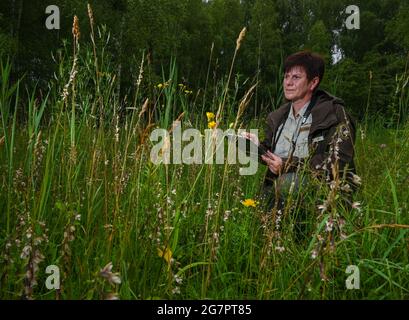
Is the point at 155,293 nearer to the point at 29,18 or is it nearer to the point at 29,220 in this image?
the point at 29,220

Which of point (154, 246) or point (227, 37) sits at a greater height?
point (227, 37)

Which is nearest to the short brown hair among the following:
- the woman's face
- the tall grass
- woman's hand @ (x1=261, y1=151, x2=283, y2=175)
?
the woman's face

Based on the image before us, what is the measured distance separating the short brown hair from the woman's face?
1.0 inches

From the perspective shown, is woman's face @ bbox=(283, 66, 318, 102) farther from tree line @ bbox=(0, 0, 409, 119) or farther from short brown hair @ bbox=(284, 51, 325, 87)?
tree line @ bbox=(0, 0, 409, 119)

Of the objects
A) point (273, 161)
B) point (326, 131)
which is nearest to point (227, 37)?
point (326, 131)

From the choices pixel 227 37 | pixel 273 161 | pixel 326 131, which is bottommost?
pixel 273 161

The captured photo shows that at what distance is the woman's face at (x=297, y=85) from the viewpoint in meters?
2.87

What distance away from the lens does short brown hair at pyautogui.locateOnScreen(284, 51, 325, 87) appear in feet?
9.48

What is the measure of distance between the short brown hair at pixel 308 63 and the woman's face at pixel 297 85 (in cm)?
3

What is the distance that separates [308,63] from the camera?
2898 mm

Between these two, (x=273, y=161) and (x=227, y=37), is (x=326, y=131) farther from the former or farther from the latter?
(x=227, y=37)

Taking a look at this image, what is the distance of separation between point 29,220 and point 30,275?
38 centimetres

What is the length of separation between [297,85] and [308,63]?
16cm

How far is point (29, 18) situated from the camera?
67.6ft
